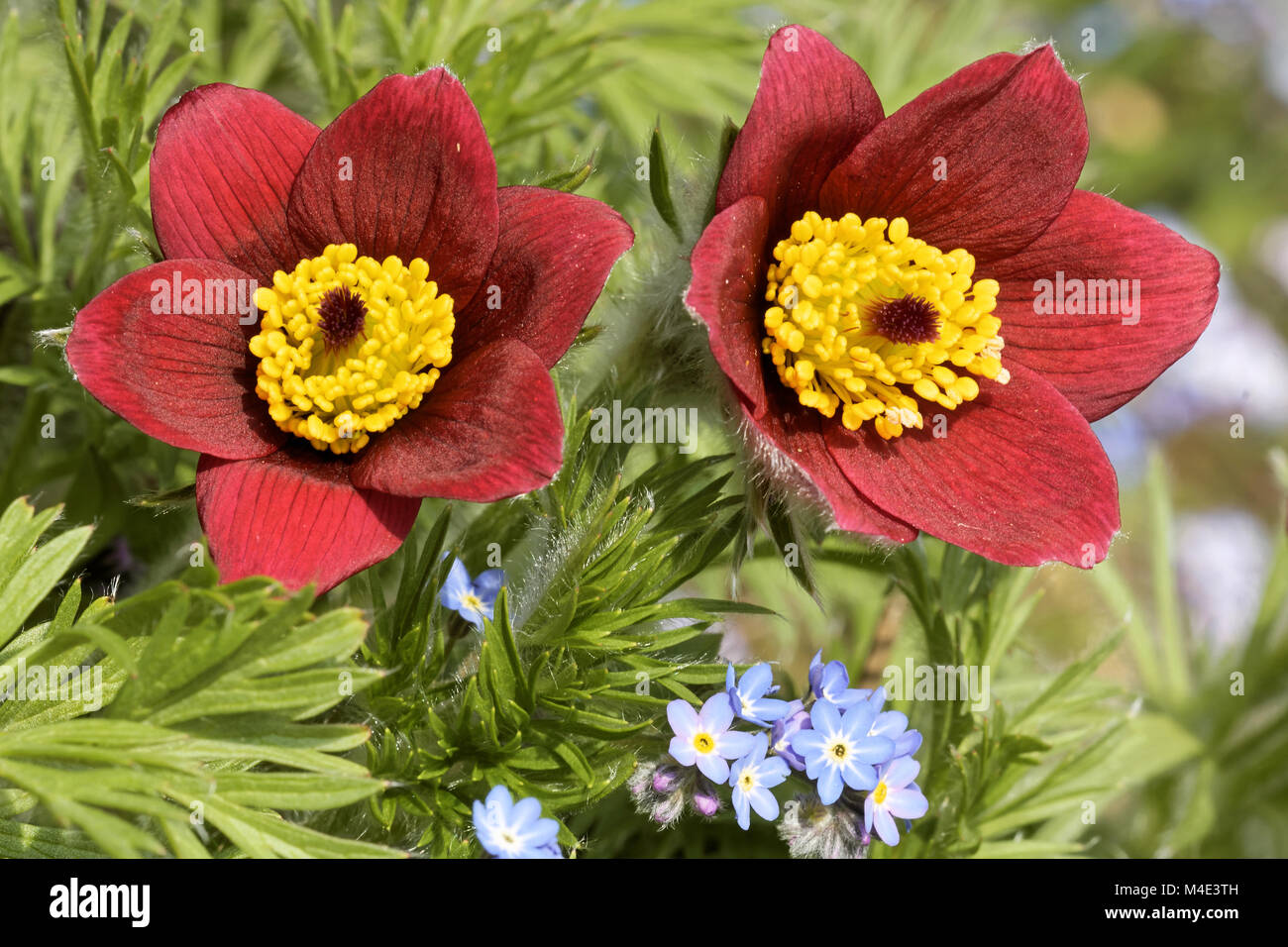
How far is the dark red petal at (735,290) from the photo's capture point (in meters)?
1.20

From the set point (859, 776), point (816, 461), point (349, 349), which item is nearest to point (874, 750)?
point (859, 776)

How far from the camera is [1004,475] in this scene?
1.37 m

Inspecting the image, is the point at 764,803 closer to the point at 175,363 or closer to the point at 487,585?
the point at 487,585

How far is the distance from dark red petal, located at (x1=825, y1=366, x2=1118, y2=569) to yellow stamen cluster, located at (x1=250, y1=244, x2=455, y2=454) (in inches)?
18.3

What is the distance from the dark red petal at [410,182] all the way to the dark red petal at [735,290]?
9.5 inches

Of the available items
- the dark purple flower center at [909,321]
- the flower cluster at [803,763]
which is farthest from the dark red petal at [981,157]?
the flower cluster at [803,763]

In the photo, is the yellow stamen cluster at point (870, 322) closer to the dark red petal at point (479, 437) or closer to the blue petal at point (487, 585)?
the dark red petal at point (479, 437)

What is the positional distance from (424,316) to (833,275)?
454 mm

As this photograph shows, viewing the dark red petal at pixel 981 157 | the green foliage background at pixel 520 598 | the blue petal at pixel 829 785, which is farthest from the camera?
the dark red petal at pixel 981 157

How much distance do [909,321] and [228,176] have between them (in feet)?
2.47

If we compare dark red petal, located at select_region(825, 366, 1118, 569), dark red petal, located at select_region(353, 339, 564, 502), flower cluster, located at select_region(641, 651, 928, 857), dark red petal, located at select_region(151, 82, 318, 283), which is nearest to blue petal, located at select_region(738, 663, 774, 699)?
flower cluster, located at select_region(641, 651, 928, 857)

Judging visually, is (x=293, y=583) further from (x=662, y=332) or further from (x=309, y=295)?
(x=662, y=332)

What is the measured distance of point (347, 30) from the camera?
69.8 inches

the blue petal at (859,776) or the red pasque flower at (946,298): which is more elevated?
the red pasque flower at (946,298)
